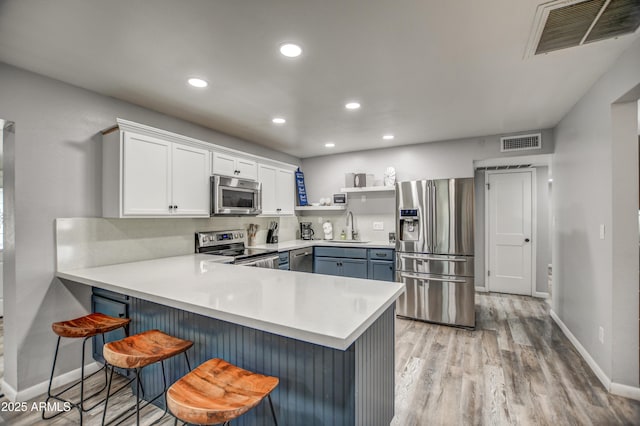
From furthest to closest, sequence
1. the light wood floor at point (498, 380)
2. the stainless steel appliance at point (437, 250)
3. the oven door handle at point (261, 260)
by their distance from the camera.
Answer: the stainless steel appliance at point (437, 250), the oven door handle at point (261, 260), the light wood floor at point (498, 380)

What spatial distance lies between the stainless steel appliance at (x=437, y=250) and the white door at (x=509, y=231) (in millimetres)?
1898

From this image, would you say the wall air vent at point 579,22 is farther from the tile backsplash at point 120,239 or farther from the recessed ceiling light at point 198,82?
the tile backsplash at point 120,239

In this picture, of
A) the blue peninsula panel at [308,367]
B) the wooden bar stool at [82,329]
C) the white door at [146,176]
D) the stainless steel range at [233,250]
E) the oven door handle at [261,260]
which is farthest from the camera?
the stainless steel range at [233,250]

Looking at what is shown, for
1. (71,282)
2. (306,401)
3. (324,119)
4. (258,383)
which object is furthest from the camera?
(324,119)

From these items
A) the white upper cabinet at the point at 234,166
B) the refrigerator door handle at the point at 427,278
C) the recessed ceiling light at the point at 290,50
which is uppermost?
the recessed ceiling light at the point at 290,50

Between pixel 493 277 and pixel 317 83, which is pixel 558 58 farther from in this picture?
pixel 493 277

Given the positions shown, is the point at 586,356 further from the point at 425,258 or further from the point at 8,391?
the point at 8,391

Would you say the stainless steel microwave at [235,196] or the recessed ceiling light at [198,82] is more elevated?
the recessed ceiling light at [198,82]

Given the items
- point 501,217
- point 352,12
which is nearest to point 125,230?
point 352,12

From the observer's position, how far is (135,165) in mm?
2543

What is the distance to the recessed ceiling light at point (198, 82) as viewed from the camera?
2376mm

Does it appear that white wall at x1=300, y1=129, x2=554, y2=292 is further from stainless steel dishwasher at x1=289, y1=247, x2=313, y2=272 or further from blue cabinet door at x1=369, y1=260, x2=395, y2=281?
stainless steel dishwasher at x1=289, y1=247, x2=313, y2=272

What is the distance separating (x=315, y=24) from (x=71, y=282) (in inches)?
105

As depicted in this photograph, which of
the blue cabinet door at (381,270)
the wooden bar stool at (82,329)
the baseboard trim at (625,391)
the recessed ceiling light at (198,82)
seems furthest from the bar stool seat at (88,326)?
the baseboard trim at (625,391)
